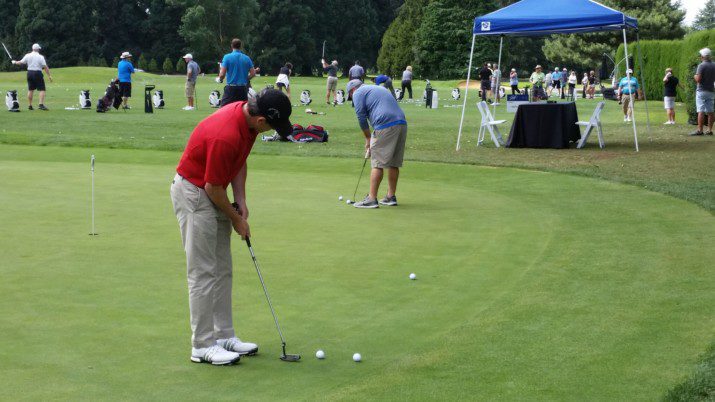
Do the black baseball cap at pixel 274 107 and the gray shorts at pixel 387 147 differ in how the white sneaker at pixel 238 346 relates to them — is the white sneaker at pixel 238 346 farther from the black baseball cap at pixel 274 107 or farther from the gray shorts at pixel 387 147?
the gray shorts at pixel 387 147

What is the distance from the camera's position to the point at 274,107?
5652 millimetres

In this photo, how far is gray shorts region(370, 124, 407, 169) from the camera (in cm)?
1245

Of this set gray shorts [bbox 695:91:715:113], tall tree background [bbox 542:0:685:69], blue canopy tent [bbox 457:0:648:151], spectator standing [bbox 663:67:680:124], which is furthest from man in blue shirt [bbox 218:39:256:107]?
tall tree background [bbox 542:0:685:69]

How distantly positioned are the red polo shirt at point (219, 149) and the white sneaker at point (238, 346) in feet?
3.26

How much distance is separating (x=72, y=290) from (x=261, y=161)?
33.8 ft

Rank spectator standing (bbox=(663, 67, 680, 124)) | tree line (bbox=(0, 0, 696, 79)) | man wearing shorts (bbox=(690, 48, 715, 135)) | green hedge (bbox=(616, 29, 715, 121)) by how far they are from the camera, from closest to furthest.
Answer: man wearing shorts (bbox=(690, 48, 715, 135)) < spectator standing (bbox=(663, 67, 680, 124)) < green hedge (bbox=(616, 29, 715, 121)) < tree line (bbox=(0, 0, 696, 79))

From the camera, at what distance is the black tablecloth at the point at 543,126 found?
21.4 m

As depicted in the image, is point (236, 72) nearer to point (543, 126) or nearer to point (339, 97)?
point (543, 126)

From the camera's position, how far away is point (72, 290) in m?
7.48

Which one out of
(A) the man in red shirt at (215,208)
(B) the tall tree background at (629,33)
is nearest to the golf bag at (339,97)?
(B) the tall tree background at (629,33)

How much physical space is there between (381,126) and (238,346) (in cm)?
685

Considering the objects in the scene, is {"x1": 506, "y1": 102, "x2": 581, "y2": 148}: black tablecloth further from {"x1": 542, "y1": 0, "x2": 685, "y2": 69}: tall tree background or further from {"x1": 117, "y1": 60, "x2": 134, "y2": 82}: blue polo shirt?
{"x1": 542, "y1": 0, "x2": 685, "y2": 69}: tall tree background

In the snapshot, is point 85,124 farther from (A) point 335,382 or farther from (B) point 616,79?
(B) point 616,79

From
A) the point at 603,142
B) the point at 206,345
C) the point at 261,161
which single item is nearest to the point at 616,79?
the point at 603,142
